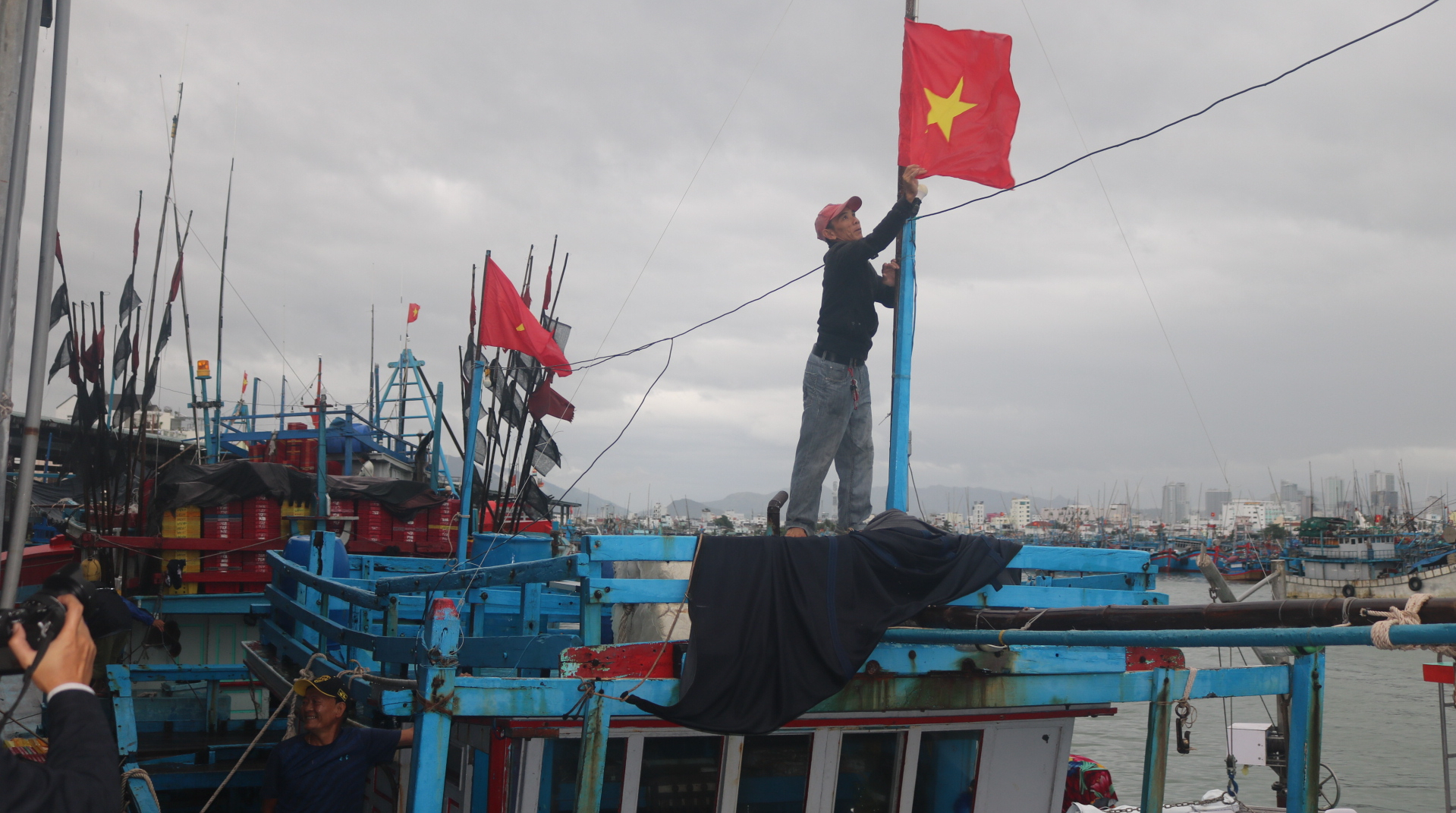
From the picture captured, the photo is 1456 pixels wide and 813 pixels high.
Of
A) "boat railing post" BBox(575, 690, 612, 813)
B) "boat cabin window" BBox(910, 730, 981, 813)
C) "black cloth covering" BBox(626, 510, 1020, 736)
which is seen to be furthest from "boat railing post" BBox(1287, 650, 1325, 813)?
"boat railing post" BBox(575, 690, 612, 813)

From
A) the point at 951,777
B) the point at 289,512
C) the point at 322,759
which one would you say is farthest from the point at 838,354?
the point at 289,512

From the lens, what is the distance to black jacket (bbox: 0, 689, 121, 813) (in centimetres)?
252

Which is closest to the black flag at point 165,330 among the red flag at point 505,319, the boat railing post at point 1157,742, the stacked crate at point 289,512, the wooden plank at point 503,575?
the stacked crate at point 289,512

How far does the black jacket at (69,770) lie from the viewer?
252 centimetres

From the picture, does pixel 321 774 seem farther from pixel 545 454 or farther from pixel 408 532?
pixel 408 532

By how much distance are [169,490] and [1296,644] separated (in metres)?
14.4

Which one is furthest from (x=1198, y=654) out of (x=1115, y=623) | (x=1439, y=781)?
(x=1115, y=623)

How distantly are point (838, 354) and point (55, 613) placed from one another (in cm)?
481

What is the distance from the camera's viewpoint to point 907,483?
21.9 ft

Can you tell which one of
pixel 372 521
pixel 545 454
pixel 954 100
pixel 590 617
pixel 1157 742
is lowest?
pixel 1157 742

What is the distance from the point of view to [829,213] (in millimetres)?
6957

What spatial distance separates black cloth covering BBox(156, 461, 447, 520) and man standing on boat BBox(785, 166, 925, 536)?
1026 cm

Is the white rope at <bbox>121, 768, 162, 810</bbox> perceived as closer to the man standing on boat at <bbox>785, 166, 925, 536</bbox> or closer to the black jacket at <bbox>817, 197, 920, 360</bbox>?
the man standing on boat at <bbox>785, 166, 925, 536</bbox>

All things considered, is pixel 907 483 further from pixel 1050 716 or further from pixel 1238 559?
pixel 1238 559
